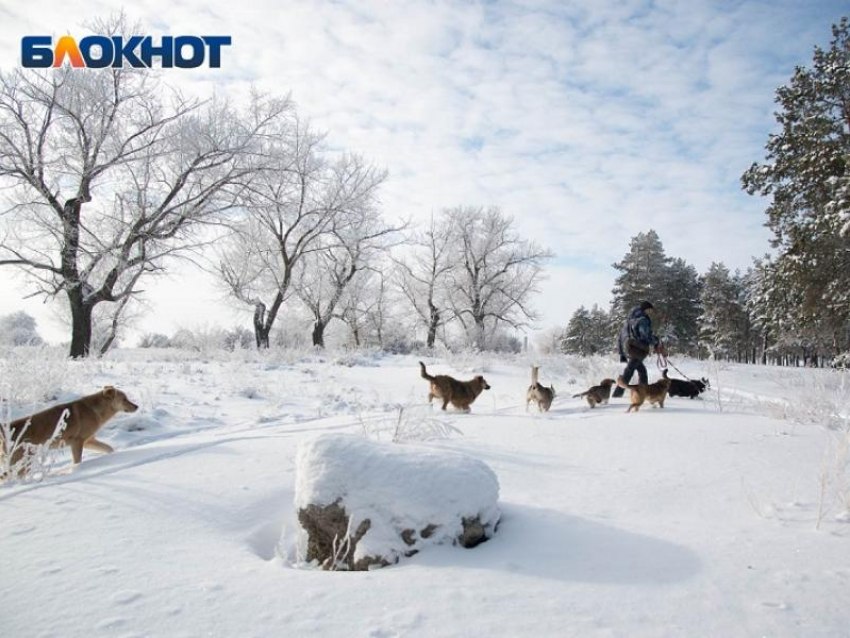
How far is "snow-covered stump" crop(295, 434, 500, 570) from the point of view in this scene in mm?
2695

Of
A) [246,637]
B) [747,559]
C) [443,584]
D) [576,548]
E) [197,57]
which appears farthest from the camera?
[197,57]

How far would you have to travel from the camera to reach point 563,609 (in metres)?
1.89

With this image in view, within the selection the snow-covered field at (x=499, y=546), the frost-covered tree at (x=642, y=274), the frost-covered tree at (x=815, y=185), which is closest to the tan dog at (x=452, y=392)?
the snow-covered field at (x=499, y=546)

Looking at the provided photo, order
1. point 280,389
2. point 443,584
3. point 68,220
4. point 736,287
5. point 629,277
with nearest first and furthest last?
1. point 443,584
2. point 280,389
3. point 68,220
4. point 629,277
5. point 736,287

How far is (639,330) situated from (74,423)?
8501mm

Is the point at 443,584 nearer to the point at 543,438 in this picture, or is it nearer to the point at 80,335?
the point at 543,438

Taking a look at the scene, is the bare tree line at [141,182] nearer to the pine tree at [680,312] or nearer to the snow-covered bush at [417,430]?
the snow-covered bush at [417,430]

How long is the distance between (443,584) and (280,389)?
326 inches

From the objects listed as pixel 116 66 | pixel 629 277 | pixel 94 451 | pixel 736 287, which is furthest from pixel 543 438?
pixel 736 287

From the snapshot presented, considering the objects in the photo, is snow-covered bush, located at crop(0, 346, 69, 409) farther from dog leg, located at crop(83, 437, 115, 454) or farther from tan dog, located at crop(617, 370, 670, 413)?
tan dog, located at crop(617, 370, 670, 413)

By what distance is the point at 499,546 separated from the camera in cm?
265

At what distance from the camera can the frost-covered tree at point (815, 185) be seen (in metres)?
13.3

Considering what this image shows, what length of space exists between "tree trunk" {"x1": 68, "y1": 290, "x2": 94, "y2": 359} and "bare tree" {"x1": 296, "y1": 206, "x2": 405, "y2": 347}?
11010 mm

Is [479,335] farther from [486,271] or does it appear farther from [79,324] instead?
[79,324]
